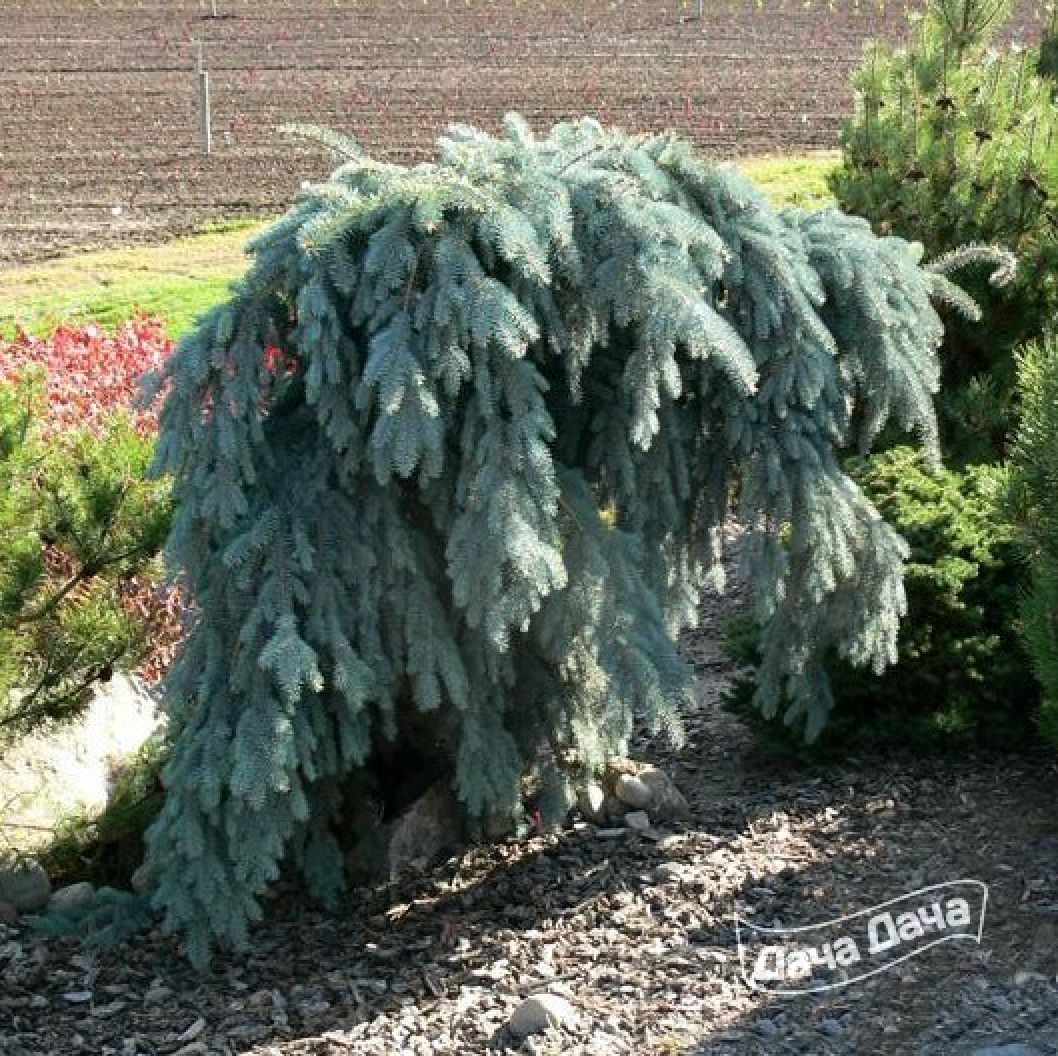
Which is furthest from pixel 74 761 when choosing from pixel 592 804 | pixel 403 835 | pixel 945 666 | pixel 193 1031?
pixel 945 666

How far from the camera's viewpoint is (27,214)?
1480 centimetres

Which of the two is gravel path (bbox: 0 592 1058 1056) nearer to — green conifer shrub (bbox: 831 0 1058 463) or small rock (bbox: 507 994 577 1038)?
small rock (bbox: 507 994 577 1038)

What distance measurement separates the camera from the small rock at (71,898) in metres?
4.30

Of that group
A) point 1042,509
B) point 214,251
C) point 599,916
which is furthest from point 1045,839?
point 214,251

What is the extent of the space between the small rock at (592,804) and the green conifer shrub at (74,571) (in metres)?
1.32

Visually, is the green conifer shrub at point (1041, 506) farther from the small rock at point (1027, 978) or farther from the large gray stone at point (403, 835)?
the large gray stone at point (403, 835)

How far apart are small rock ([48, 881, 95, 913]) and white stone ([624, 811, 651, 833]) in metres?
1.49

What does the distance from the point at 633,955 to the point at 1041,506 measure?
1.60m

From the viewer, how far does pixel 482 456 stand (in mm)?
3793

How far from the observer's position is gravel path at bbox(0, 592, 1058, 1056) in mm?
3748

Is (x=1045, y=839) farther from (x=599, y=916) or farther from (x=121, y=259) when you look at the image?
(x=121, y=259)

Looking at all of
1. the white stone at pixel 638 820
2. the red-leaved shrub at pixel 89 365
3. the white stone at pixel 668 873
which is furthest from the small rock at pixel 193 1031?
the red-leaved shrub at pixel 89 365

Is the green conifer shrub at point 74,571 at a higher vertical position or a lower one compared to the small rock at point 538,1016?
higher

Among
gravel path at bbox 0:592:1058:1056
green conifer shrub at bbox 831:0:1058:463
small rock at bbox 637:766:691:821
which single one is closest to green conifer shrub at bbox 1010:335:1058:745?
gravel path at bbox 0:592:1058:1056
